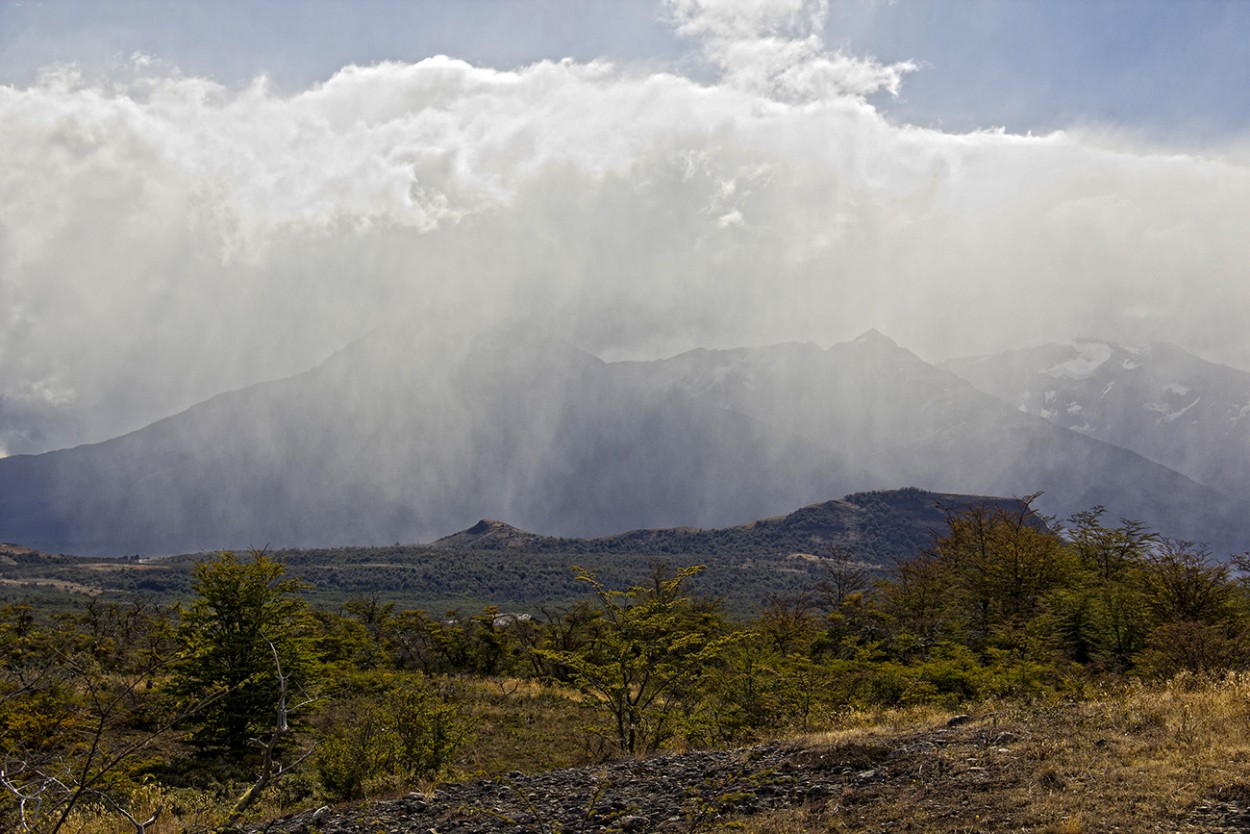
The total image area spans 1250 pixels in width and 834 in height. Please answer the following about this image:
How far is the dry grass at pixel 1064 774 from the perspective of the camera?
7.01 metres

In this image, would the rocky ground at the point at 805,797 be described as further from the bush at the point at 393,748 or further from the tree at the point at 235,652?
the tree at the point at 235,652

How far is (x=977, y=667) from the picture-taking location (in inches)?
714

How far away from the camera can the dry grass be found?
23.0 feet

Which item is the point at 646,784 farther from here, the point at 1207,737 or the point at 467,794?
the point at 1207,737

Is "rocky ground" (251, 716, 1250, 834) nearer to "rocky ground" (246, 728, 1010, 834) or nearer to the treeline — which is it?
"rocky ground" (246, 728, 1010, 834)

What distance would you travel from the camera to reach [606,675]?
15195 mm

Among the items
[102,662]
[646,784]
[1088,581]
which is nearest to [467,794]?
[646,784]

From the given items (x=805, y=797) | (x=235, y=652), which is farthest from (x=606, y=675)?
(x=235, y=652)

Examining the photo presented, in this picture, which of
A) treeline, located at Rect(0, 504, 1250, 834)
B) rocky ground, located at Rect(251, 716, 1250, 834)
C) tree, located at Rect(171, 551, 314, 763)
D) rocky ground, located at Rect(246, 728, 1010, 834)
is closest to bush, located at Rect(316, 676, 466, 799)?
treeline, located at Rect(0, 504, 1250, 834)

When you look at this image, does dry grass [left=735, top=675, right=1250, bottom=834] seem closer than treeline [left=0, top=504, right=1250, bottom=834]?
Yes

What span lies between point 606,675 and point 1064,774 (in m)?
8.94

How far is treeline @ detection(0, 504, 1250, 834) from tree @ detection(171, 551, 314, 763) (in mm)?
54

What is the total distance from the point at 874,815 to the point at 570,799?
3.86 m

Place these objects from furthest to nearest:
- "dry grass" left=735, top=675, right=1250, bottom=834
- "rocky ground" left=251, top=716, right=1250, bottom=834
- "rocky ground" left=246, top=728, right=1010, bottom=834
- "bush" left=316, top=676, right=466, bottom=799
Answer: "bush" left=316, top=676, right=466, bottom=799
"rocky ground" left=246, top=728, right=1010, bottom=834
"rocky ground" left=251, top=716, right=1250, bottom=834
"dry grass" left=735, top=675, right=1250, bottom=834
